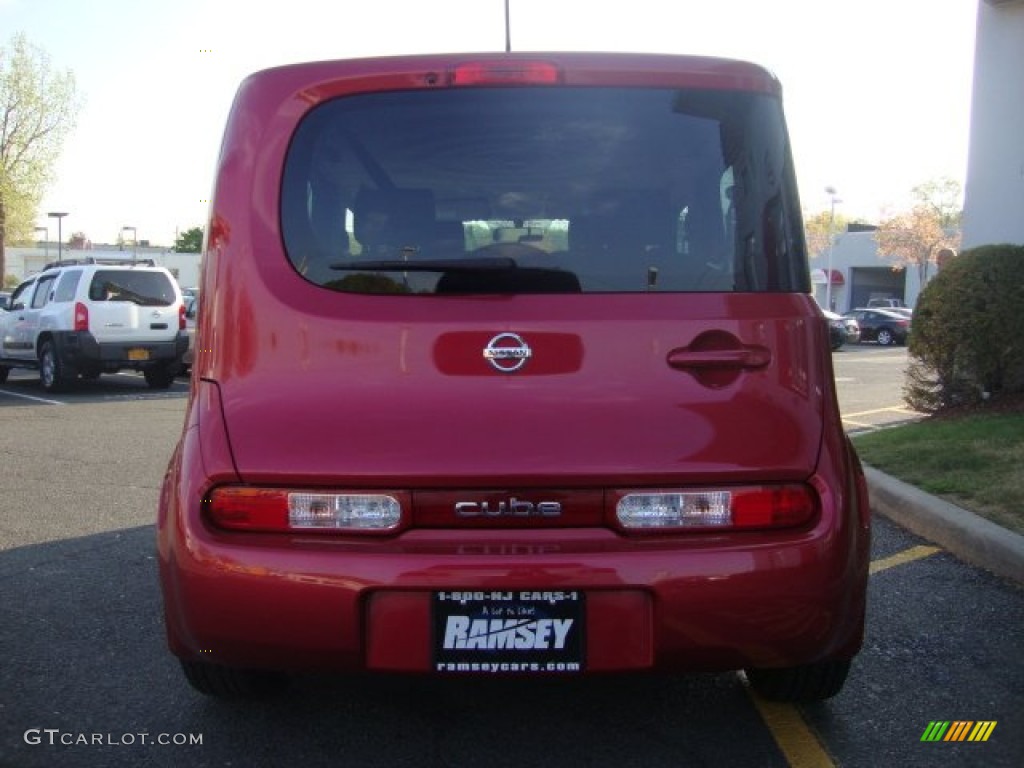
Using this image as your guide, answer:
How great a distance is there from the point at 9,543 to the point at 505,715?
3480 millimetres

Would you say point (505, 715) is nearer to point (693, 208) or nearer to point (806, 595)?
point (806, 595)

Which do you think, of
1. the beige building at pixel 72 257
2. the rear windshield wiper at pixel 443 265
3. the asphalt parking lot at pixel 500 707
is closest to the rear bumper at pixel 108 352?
the asphalt parking lot at pixel 500 707

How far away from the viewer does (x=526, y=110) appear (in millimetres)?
2668

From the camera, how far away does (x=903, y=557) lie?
5.08m

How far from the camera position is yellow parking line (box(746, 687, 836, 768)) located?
9.28 ft

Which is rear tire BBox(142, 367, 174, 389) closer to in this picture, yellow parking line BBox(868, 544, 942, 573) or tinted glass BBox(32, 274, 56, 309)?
tinted glass BBox(32, 274, 56, 309)

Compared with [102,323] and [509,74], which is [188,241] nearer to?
[102,323]

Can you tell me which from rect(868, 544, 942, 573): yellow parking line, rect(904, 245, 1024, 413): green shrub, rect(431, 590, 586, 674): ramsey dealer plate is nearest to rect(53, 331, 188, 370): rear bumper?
rect(904, 245, 1024, 413): green shrub

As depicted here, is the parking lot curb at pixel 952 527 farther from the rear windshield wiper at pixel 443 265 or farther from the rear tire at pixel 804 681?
the rear windshield wiper at pixel 443 265

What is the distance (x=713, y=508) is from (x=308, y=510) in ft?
3.39

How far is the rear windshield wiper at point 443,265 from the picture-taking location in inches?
103

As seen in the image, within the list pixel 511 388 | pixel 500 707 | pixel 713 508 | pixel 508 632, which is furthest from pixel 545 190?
pixel 500 707

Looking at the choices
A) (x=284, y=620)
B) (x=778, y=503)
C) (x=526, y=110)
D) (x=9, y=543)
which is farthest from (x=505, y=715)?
(x=9, y=543)

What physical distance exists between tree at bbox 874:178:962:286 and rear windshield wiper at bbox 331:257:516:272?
2194 inches
